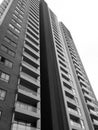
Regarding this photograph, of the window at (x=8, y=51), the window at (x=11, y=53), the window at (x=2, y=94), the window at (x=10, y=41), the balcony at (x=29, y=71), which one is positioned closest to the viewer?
the window at (x=2, y=94)

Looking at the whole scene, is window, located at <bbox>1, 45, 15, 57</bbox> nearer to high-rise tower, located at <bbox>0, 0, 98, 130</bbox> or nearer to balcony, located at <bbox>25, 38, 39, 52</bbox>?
high-rise tower, located at <bbox>0, 0, 98, 130</bbox>

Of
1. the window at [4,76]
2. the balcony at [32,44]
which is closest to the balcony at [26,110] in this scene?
the window at [4,76]

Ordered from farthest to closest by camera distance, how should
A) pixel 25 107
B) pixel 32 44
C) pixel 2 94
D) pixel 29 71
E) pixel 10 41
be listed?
pixel 32 44 < pixel 10 41 < pixel 29 71 < pixel 25 107 < pixel 2 94

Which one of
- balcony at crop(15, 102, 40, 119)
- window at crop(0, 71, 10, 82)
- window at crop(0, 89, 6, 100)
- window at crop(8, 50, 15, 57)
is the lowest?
balcony at crop(15, 102, 40, 119)

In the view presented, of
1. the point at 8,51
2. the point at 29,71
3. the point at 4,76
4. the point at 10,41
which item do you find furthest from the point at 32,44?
the point at 4,76

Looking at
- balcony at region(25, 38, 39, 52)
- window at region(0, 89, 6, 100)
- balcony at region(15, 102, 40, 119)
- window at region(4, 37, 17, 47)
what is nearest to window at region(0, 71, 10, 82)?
window at region(0, 89, 6, 100)

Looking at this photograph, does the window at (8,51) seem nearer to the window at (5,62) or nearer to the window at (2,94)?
the window at (5,62)

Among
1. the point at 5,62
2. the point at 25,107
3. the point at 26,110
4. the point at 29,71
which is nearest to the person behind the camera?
the point at 26,110

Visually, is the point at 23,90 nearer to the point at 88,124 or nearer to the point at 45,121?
the point at 45,121

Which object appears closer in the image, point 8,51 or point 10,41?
point 8,51

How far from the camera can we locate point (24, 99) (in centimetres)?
2305

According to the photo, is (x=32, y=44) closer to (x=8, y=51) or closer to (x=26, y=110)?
(x=8, y=51)

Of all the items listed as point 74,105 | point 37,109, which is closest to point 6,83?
point 37,109

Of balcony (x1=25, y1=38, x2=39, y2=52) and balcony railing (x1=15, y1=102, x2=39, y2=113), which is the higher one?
balcony (x1=25, y1=38, x2=39, y2=52)
